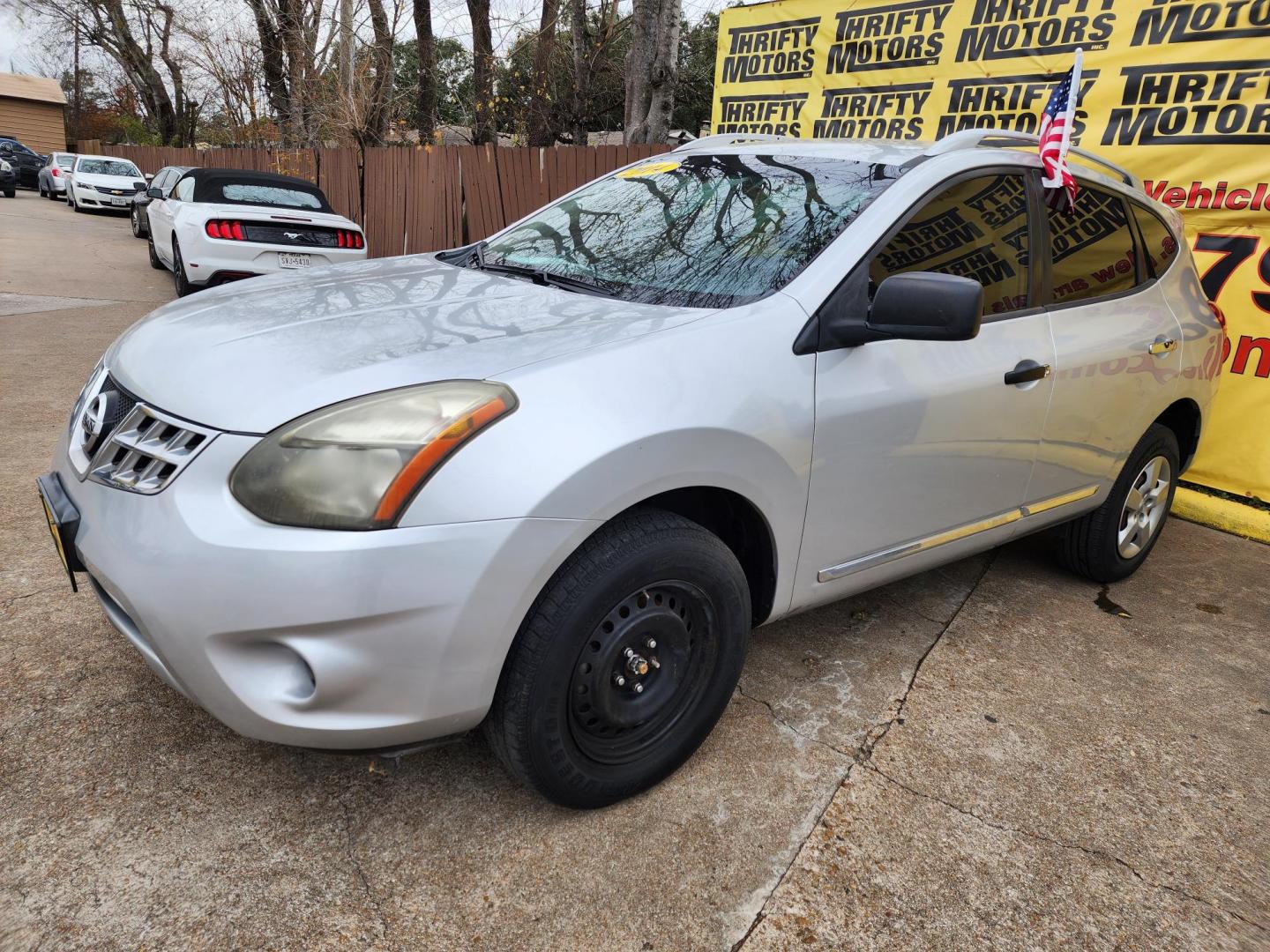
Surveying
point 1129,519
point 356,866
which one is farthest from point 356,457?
point 1129,519

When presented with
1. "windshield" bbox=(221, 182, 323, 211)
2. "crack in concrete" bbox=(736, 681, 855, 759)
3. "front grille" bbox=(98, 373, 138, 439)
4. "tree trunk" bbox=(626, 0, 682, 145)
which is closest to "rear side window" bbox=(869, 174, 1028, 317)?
"crack in concrete" bbox=(736, 681, 855, 759)

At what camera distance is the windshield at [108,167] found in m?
21.7

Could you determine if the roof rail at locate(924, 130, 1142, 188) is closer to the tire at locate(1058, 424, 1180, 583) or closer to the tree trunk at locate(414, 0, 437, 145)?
the tire at locate(1058, 424, 1180, 583)

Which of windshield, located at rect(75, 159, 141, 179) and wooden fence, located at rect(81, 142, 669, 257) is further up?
wooden fence, located at rect(81, 142, 669, 257)

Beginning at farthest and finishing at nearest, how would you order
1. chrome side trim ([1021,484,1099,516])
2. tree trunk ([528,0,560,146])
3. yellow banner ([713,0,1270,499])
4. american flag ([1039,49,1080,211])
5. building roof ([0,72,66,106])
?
1. building roof ([0,72,66,106])
2. tree trunk ([528,0,560,146])
3. yellow banner ([713,0,1270,499])
4. chrome side trim ([1021,484,1099,516])
5. american flag ([1039,49,1080,211])

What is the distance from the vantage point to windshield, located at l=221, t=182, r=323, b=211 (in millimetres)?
9320

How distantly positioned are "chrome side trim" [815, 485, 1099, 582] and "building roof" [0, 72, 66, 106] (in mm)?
53740

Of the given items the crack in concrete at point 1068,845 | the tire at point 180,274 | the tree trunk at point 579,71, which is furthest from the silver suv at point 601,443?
the tree trunk at point 579,71

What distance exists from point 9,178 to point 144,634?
3025cm

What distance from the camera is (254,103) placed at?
69.7 ft

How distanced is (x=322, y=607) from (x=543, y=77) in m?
14.8

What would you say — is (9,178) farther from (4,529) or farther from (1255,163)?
(1255,163)

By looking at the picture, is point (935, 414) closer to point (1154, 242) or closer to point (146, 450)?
point (1154, 242)

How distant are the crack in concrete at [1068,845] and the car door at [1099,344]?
48.9 inches
